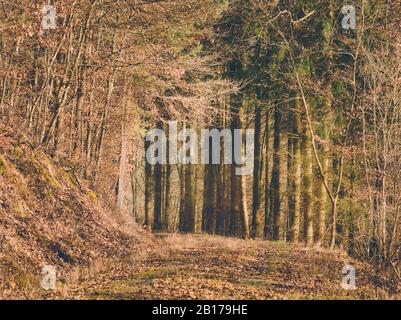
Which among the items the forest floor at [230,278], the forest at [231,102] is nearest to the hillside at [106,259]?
the forest floor at [230,278]

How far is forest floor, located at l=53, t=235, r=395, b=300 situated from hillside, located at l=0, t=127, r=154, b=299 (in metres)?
0.67

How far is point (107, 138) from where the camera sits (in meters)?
31.1

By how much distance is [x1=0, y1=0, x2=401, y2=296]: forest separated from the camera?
1994 centimetres

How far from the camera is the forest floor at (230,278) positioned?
1424 centimetres

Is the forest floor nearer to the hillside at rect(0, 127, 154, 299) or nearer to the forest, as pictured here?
the hillside at rect(0, 127, 154, 299)

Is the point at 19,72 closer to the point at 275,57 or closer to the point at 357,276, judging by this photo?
the point at 275,57

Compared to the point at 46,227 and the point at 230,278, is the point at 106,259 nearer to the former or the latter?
the point at 46,227

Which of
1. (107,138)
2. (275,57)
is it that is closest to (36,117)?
(107,138)

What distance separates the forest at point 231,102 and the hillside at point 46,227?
355 millimetres

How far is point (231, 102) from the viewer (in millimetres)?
32219

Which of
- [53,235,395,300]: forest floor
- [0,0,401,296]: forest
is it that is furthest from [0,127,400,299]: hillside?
[0,0,401,296]: forest

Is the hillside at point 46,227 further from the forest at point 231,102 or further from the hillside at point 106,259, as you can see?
the forest at point 231,102

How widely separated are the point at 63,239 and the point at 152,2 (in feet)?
27.8
